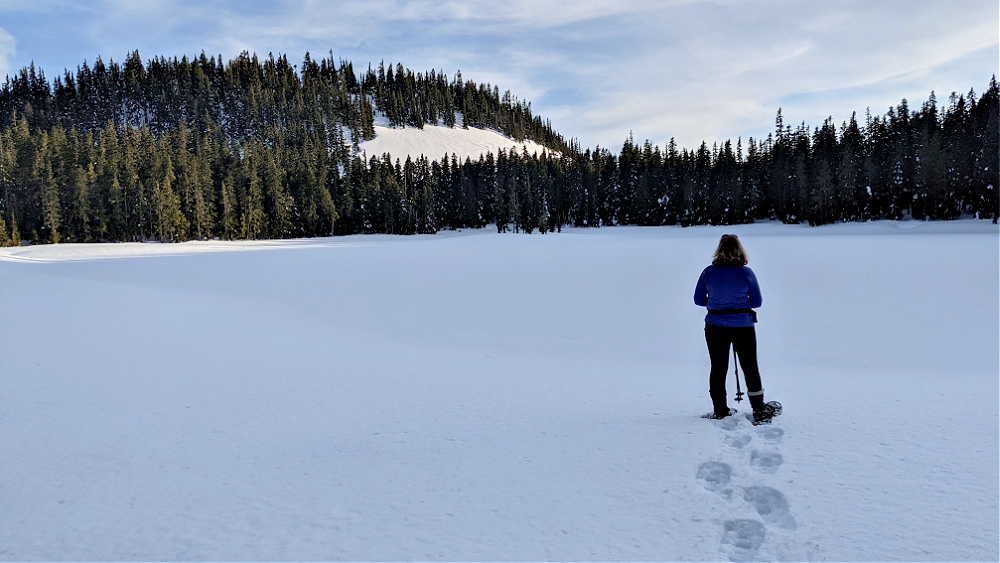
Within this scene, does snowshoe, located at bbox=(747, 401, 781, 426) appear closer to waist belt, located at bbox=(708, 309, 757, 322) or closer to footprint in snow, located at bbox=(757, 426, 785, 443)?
footprint in snow, located at bbox=(757, 426, 785, 443)

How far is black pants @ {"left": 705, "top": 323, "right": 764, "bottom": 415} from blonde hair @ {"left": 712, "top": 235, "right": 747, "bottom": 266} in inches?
27.7

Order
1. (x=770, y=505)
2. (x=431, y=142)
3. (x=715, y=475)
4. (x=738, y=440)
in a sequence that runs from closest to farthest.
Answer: (x=770, y=505) → (x=715, y=475) → (x=738, y=440) → (x=431, y=142)

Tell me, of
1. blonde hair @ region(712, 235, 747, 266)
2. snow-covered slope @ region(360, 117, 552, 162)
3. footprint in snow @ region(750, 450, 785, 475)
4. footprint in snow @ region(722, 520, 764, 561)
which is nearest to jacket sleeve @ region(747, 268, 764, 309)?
blonde hair @ region(712, 235, 747, 266)

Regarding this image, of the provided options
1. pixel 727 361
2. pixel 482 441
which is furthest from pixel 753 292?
pixel 482 441

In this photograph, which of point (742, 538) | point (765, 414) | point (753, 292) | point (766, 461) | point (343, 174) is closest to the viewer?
point (742, 538)

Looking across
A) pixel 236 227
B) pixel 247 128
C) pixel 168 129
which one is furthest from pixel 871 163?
pixel 168 129

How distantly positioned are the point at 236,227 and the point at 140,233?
10644mm

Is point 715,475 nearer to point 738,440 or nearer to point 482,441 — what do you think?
point 738,440

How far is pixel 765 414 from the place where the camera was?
16.9 ft

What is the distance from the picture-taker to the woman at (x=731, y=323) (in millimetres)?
5238

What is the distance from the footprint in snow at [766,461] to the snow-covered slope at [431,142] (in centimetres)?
10908

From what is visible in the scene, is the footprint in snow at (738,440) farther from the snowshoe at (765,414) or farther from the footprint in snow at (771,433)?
the snowshoe at (765,414)

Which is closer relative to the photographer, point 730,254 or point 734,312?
point 734,312

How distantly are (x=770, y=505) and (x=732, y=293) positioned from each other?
2400mm
